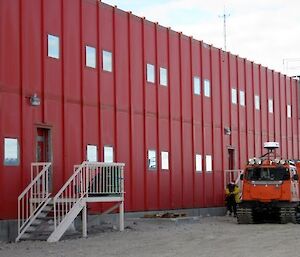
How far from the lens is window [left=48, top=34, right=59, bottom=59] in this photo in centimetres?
2444

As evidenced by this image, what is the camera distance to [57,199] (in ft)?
71.9

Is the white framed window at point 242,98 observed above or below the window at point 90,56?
below

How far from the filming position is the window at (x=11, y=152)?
22.2m

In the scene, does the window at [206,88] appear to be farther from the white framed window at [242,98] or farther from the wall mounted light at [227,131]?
the white framed window at [242,98]

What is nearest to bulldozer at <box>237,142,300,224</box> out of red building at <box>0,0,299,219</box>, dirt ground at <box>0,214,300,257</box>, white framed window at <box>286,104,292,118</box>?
dirt ground at <box>0,214,300,257</box>

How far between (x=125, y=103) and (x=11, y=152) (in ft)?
23.9

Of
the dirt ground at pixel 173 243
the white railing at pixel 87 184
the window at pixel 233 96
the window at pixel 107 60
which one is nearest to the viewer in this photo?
the dirt ground at pixel 173 243

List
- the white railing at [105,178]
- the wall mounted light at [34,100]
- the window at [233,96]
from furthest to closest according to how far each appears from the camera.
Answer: the window at [233,96] < the white railing at [105,178] < the wall mounted light at [34,100]

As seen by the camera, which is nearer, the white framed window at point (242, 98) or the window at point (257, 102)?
the white framed window at point (242, 98)

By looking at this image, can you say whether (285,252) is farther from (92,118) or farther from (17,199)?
(92,118)

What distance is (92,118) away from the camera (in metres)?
26.5

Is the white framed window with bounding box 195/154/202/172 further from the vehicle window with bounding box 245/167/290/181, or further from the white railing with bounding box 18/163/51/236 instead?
the white railing with bounding box 18/163/51/236

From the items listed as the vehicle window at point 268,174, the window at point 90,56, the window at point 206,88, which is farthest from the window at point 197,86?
the window at point 90,56

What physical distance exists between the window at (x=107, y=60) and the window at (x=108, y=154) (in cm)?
308
